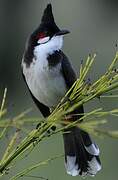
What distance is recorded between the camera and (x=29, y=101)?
346 inches

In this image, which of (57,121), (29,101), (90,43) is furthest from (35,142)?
(90,43)

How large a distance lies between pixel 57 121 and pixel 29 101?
6.82 metres

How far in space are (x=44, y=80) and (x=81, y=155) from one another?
566 mm

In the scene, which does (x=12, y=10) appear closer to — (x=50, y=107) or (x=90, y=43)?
(x=90, y=43)

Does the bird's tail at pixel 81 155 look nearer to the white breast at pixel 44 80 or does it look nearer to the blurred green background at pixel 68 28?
the white breast at pixel 44 80

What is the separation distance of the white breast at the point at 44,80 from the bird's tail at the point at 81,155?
0.20 m

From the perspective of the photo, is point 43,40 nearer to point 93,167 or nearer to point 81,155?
point 81,155

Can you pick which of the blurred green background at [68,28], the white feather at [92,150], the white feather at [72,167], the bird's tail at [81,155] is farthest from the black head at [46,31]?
the blurred green background at [68,28]

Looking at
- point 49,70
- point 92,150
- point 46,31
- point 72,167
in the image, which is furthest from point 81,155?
point 46,31

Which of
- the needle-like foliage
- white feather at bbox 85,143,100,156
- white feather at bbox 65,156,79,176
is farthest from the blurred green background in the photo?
the needle-like foliage

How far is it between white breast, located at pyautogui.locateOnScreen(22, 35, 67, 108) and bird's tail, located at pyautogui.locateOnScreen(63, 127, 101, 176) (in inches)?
7.9

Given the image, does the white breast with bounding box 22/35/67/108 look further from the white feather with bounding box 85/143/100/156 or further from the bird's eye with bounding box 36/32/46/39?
the white feather with bounding box 85/143/100/156

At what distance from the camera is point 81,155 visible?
3068mm

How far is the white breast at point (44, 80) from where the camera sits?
11.4ft
